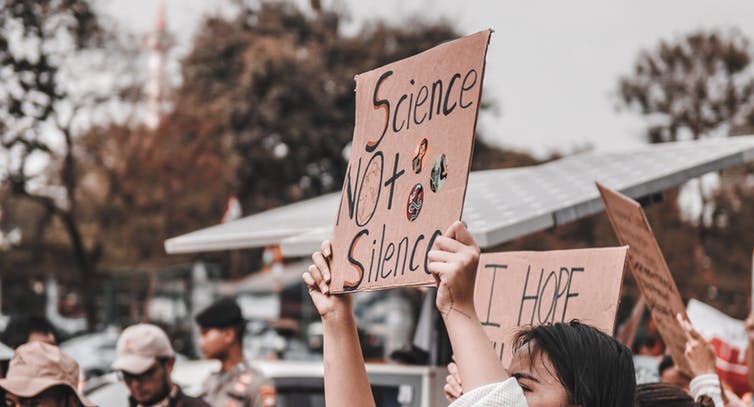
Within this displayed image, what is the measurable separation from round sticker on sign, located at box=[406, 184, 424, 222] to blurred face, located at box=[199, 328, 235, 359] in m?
3.47

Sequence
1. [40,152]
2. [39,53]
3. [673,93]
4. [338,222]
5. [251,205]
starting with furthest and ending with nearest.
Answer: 1. [673,93]
2. [251,205]
3. [40,152]
4. [39,53]
5. [338,222]

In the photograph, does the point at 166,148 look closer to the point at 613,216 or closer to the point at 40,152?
the point at 40,152

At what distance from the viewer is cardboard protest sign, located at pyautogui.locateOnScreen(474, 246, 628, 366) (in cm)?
286

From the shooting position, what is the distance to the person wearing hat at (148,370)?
4.69 metres

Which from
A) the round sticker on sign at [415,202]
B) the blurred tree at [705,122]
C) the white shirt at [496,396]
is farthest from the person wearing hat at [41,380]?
the blurred tree at [705,122]

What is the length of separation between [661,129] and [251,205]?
12897 mm

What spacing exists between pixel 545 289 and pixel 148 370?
234 cm

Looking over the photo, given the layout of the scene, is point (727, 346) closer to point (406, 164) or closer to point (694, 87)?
point (406, 164)

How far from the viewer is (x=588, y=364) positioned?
2.13m

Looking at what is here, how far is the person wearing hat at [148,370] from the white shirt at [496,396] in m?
2.85

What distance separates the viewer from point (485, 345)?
2.07 m

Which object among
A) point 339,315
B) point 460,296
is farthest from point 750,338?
point 460,296

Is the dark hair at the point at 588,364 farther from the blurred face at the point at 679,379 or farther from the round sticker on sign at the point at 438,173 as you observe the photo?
the blurred face at the point at 679,379

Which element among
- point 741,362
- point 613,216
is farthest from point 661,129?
point 613,216
